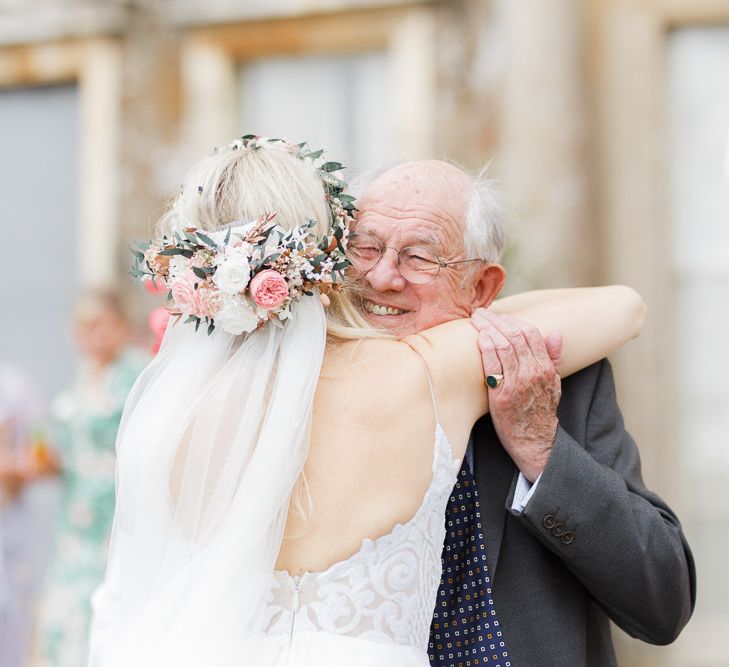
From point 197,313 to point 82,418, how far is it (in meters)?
4.42

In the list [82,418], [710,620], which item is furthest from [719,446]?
[82,418]

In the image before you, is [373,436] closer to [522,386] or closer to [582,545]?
[522,386]

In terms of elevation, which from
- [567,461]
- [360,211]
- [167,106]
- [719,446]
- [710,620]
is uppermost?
[167,106]

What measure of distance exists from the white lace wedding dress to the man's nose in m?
0.50

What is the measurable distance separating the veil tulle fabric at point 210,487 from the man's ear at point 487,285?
605mm

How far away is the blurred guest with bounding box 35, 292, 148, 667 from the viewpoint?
6426 mm

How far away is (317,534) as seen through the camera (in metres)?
2.16

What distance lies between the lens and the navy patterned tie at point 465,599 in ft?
7.99

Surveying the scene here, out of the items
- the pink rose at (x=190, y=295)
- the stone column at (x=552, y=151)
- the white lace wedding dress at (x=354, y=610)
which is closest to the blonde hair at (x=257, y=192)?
the pink rose at (x=190, y=295)

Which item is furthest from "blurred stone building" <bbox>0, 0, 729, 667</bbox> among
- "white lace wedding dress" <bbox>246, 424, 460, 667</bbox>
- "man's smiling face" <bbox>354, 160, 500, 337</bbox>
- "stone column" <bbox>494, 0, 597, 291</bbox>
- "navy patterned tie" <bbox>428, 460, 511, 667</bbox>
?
"white lace wedding dress" <bbox>246, 424, 460, 667</bbox>

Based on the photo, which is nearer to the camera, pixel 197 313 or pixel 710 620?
pixel 197 313

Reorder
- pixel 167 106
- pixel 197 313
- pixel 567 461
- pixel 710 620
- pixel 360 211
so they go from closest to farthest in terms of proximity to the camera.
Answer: pixel 197 313, pixel 567 461, pixel 360 211, pixel 710 620, pixel 167 106

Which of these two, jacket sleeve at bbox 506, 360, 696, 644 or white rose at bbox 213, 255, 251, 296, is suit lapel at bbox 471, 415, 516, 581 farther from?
white rose at bbox 213, 255, 251, 296

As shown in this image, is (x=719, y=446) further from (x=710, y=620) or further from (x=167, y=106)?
Answer: (x=167, y=106)
